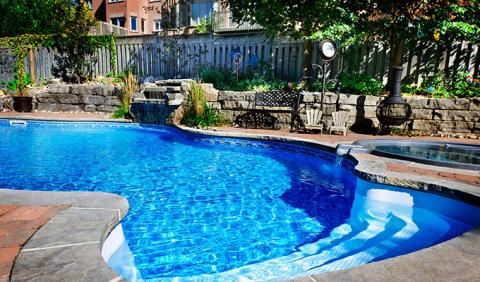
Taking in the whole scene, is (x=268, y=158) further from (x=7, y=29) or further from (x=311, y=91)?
(x=7, y=29)

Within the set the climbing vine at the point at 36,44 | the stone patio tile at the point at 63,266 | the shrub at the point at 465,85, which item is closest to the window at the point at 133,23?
the climbing vine at the point at 36,44

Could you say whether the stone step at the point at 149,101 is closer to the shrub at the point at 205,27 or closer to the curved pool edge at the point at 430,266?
the shrub at the point at 205,27

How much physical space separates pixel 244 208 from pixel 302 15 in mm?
5840

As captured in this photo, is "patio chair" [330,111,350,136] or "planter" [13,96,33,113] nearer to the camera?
"patio chair" [330,111,350,136]

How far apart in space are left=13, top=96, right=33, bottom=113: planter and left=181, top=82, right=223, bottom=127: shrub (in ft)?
18.5

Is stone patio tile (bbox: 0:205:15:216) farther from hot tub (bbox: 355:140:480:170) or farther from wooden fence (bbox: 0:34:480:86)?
wooden fence (bbox: 0:34:480:86)

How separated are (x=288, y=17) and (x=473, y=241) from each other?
6866 millimetres

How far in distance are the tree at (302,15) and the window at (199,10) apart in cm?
747

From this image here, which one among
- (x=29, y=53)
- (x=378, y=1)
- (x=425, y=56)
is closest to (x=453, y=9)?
(x=425, y=56)

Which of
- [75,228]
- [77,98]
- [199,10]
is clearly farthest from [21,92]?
[75,228]

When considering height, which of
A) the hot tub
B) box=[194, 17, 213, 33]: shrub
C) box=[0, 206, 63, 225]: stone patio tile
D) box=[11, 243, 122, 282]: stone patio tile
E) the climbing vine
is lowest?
box=[11, 243, 122, 282]: stone patio tile

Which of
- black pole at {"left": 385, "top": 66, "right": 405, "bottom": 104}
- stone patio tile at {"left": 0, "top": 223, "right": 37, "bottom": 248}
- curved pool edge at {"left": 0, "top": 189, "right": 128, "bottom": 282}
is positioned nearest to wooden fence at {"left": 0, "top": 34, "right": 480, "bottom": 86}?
black pole at {"left": 385, "top": 66, "right": 405, "bottom": 104}

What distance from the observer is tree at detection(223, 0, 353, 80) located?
729 centimetres

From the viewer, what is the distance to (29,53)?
1111 centimetres
